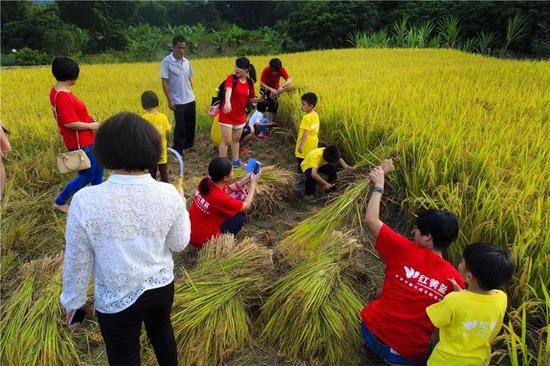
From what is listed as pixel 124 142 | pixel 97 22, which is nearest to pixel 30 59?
pixel 97 22

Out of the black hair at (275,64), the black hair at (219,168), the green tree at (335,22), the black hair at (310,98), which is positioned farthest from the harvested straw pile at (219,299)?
the green tree at (335,22)

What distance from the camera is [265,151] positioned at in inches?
199

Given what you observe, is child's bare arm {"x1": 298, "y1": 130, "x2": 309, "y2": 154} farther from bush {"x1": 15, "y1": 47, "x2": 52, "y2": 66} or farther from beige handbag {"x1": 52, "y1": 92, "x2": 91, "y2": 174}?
bush {"x1": 15, "y1": 47, "x2": 52, "y2": 66}

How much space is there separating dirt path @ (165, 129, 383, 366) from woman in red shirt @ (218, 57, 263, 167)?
497 millimetres

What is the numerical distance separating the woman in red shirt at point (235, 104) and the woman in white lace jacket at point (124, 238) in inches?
108

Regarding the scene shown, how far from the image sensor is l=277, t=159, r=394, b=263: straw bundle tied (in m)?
2.46

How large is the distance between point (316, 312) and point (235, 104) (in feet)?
8.92

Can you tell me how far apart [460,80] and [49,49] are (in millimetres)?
24723

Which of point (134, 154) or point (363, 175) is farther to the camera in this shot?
point (363, 175)

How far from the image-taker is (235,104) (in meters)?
4.22

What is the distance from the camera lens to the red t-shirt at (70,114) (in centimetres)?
301

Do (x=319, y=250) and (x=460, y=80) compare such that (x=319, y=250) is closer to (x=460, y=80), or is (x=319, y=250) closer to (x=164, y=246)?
(x=164, y=246)

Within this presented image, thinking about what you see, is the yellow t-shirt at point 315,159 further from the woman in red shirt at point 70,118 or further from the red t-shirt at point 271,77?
the red t-shirt at point 271,77

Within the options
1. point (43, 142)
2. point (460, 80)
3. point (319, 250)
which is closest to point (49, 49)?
point (43, 142)
